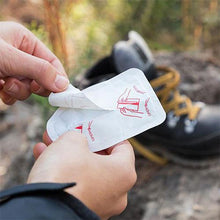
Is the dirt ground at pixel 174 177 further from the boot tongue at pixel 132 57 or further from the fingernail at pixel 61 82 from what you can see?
the fingernail at pixel 61 82

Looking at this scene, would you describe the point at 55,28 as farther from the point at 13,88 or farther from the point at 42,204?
the point at 42,204

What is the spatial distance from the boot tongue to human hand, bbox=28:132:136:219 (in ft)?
1.91

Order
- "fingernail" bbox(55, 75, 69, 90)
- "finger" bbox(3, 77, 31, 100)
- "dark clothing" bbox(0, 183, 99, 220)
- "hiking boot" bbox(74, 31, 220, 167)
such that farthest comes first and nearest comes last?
"hiking boot" bbox(74, 31, 220, 167)
"finger" bbox(3, 77, 31, 100)
"fingernail" bbox(55, 75, 69, 90)
"dark clothing" bbox(0, 183, 99, 220)

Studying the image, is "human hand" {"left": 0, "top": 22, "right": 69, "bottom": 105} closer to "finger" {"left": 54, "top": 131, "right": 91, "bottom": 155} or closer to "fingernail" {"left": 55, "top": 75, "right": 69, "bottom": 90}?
"fingernail" {"left": 55, "top": 75, "right": 69, "bottom": 90}

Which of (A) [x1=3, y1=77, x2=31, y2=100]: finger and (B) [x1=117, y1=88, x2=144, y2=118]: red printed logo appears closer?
(B) [x1=117, y1=88, x2=144, y2=118]: red printed logo

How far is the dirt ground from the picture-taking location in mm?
1135

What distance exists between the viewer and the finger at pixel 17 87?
0.90 m

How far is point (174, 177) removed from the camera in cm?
128

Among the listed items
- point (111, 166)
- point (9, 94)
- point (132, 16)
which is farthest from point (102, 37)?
point (111, 166)

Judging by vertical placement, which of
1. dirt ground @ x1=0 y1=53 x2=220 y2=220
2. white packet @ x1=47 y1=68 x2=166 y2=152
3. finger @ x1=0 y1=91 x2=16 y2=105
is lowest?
dirt ground @ x1=0 y1=53 x2=220 y2=220

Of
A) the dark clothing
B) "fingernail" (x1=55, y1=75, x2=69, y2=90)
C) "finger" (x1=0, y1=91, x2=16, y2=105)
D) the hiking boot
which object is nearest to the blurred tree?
the hiking boot

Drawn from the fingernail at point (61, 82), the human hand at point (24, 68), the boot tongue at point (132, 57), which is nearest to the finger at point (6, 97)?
the human hand at point (24, 68)

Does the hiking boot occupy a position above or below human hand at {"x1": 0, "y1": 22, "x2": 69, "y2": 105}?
below

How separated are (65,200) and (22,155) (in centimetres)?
101
